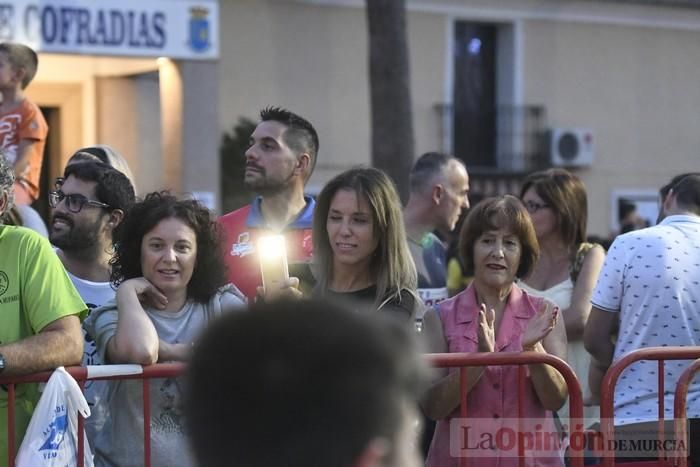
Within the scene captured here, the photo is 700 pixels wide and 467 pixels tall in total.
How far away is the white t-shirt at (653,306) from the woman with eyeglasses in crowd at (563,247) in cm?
81

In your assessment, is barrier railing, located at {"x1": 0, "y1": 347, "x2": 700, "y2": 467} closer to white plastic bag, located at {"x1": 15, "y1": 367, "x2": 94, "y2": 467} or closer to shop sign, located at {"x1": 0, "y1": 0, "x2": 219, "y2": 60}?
white plastic bag, located at {"x1": 15, "y1": 367, "x2": 94, "y2": 467}

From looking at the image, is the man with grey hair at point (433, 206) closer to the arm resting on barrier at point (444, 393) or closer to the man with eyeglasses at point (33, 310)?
the arm resting on barrier at point (444, 393)

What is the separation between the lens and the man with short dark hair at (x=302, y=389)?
5.71ft

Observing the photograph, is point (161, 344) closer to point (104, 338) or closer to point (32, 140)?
point (104, 338)

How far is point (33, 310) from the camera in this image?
165 inches

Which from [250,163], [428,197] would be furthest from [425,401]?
[428,197]

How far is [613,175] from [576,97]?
4.52ft

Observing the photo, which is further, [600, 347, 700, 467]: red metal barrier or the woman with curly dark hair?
[600, 347, 700, 467]: red metal barrier

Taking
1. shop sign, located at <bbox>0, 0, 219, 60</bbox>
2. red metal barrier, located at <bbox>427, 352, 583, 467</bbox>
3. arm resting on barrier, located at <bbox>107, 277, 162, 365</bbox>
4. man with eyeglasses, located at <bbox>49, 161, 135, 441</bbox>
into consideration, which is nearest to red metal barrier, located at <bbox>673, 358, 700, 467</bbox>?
red metal barrier, located at <bbox>427, 352, 583, 467</bbox>

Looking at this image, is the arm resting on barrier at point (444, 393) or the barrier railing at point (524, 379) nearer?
the barrier railing at point (524, 379)

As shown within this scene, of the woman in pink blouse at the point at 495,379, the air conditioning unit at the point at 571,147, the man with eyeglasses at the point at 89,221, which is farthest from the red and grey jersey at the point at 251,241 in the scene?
the air conditioning unit at the point at 571,147

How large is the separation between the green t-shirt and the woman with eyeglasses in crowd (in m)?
2.57

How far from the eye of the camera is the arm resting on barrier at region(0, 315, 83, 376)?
13.3 feet

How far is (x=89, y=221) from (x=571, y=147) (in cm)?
1435
